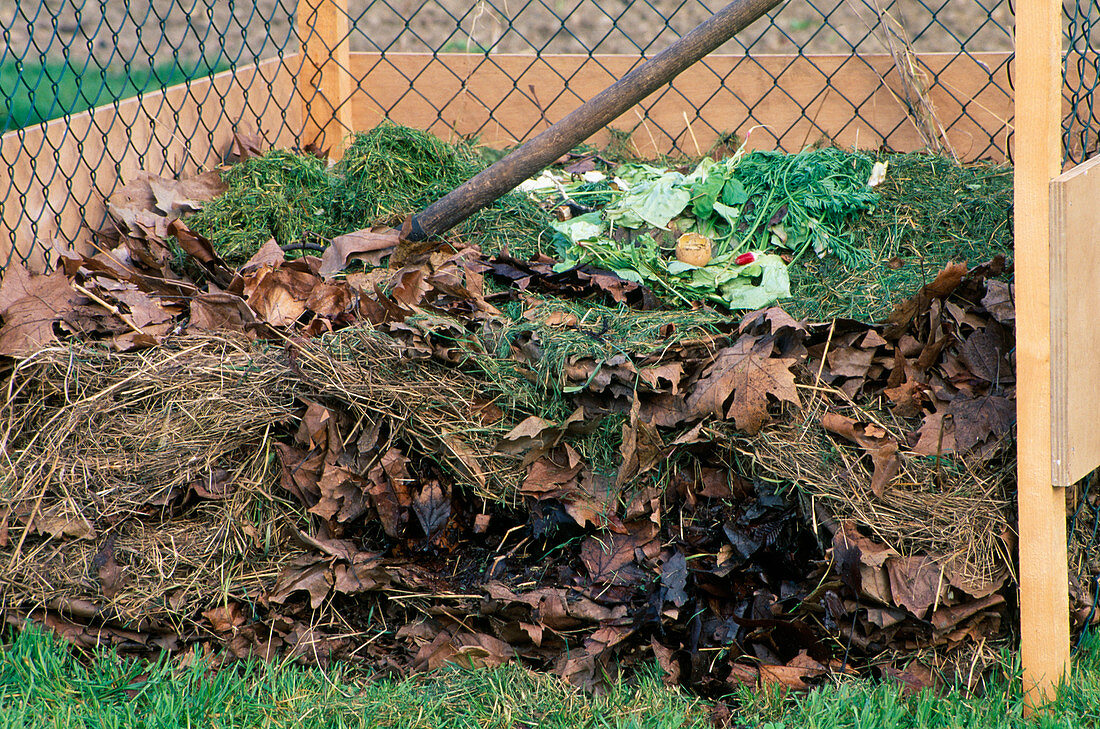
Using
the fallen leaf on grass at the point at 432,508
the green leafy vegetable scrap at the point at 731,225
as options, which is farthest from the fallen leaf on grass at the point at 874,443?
the fallen leaf on grass at the point at 432,508

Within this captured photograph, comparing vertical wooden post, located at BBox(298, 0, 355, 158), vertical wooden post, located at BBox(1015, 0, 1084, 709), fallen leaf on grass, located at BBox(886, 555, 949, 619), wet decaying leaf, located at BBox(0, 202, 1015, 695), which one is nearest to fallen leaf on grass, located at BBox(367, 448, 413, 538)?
wet decaying leaf, located at BBox(0, 202, 1015, 695)

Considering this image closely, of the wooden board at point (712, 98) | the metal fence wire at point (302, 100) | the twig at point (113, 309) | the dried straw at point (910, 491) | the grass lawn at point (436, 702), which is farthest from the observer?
the wooden board at point (712, 98)

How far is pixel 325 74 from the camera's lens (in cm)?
438

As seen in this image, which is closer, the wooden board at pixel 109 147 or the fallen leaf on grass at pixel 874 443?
the fallen leaf on grass at pixel 874 443

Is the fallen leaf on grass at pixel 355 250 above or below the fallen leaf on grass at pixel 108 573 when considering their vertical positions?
above

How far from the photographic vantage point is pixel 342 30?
4.33 metres

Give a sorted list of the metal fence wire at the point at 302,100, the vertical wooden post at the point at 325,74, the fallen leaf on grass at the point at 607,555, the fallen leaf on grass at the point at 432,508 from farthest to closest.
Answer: the vertical wooden post at the point at 325,74, the metal fence wire at the point at 302,100, the fallen leaf on grass at the point at 432,508, the fallen leaf on grass at the point at 607,555

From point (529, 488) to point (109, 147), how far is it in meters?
2.27

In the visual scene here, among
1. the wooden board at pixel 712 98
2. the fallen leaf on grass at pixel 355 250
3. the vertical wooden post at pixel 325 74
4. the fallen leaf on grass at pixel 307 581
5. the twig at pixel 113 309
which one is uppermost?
the wooden board at pixel 712 98

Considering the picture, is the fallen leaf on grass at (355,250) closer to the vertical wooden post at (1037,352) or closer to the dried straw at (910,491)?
the dried straw at (910,491)

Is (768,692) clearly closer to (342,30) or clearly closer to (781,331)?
(781,331)

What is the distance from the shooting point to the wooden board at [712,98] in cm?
392

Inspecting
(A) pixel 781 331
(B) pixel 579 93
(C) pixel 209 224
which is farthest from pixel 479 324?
(B) pixel 579 93

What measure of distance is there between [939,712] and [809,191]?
1.83 meters
